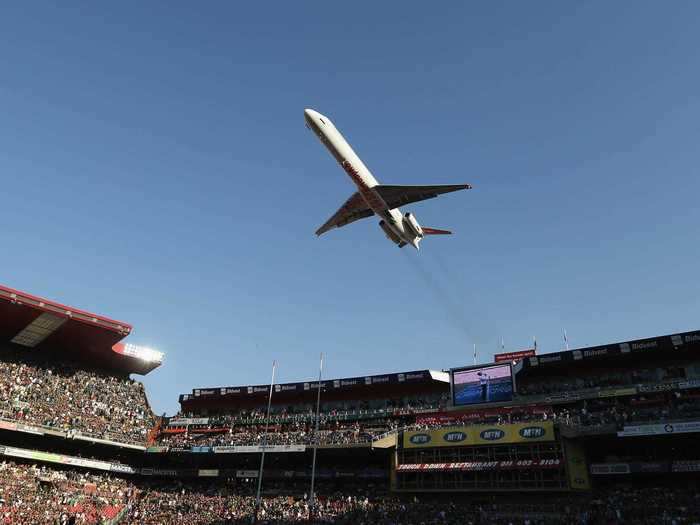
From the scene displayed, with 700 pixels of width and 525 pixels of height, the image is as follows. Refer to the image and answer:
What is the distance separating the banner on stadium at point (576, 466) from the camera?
46406 millimetres

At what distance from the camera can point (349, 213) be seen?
4984 centimetres

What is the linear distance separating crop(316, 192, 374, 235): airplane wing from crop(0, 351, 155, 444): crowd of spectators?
121 feet

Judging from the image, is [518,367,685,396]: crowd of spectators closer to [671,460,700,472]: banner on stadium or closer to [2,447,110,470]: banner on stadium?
[671,460,700,472]: banner on stadium

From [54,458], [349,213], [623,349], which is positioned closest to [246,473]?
[54,458]

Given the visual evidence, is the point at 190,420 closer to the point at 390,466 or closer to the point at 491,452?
the point at 390,466

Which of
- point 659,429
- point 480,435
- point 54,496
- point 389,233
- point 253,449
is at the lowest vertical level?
point 54,496

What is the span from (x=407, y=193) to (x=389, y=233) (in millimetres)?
4374

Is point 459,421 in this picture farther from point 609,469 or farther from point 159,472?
point 159,472

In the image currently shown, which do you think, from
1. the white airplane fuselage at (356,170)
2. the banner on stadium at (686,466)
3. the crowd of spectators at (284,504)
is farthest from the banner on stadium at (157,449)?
the banner on stadium at (686,466)

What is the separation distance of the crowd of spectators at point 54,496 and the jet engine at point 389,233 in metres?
37.7

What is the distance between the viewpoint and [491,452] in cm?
5097

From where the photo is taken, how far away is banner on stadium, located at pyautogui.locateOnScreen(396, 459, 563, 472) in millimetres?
47312

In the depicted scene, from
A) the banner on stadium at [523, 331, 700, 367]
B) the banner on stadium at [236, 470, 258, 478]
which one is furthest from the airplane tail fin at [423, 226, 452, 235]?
the banner on stadium at [236, 470, 258, 478]

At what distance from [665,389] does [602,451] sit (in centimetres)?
790
